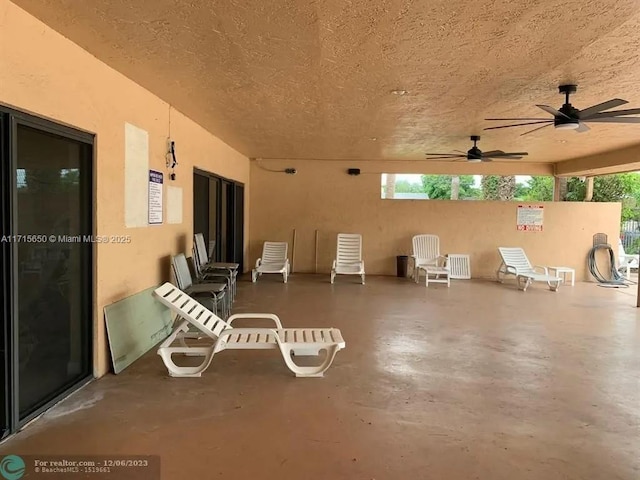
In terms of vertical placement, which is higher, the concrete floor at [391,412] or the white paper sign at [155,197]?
the white paper sign at [155,197]

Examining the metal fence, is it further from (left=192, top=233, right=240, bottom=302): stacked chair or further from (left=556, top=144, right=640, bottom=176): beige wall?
(left=192, top=233, right=240, bottom=302): stacked chair

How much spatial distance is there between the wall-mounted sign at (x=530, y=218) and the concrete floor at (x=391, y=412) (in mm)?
4918

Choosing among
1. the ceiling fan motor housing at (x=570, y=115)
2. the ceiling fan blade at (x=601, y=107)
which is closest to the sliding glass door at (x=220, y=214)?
the ceiling fan motor housing at (x=570, y=115)

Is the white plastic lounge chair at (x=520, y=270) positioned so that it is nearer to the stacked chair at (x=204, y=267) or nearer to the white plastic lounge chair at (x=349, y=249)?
the white plastic lounge chair at (x=349, y=249)

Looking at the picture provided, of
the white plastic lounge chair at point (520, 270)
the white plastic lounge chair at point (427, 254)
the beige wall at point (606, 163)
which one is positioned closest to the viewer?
the beige wall at point (606, 163)

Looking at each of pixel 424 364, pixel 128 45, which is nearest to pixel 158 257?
pixel 128 45

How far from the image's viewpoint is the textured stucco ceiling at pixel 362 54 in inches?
103

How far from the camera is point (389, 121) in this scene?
5871 mm

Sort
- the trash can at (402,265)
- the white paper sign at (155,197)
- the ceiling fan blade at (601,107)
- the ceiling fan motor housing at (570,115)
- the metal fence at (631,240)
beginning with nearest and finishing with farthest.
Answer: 1. the ceiling fan blade at (601,107)
2. the ceiling fan motor housing at (570,115)
3. the white paper sign at (155,197)
4. the trash can at (402,265)
5. the metal fence at (631,240)

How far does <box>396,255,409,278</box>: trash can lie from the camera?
32.8ft

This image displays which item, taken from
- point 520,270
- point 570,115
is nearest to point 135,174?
point 570,115

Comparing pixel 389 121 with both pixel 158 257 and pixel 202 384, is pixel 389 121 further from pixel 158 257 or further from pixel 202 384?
pixel 202 384

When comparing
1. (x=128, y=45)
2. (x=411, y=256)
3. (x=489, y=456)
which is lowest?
(x=489, y=456)

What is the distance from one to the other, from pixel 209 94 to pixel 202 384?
2.74 m
